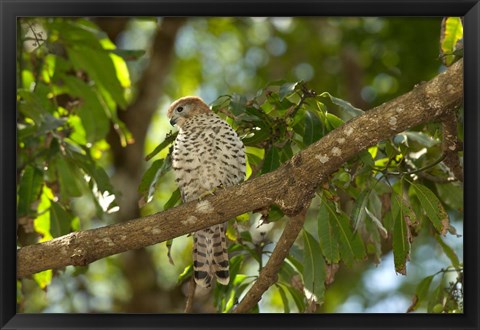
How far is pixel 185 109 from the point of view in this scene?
417 cm

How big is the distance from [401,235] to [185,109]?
1330 millimetres

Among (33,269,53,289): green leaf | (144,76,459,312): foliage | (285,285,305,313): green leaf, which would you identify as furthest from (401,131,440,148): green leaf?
(33,269,53,289): green leaf

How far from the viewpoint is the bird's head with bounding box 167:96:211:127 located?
13.4 feet

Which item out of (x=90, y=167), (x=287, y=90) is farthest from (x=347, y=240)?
(x=90, y=167)

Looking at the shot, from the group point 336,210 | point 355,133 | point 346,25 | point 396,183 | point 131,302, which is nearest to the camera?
point 355,133

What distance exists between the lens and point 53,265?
11.3 feet

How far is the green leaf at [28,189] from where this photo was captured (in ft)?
13.9

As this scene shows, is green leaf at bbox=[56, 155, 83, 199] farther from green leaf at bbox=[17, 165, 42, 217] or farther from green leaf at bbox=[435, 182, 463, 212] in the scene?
green leaf at bbox=[435, 182, 463, 212]

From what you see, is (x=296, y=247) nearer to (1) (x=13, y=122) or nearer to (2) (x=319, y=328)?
(2) (x=319, y=328)

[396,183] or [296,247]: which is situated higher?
[396,183]

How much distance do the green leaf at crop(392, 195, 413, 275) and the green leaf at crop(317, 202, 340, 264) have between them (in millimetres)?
345

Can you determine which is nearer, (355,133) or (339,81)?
(355,133)

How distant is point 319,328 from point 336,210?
0.71 metres

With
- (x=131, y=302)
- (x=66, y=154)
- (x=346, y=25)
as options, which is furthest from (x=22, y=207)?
(x=346, y=25)
